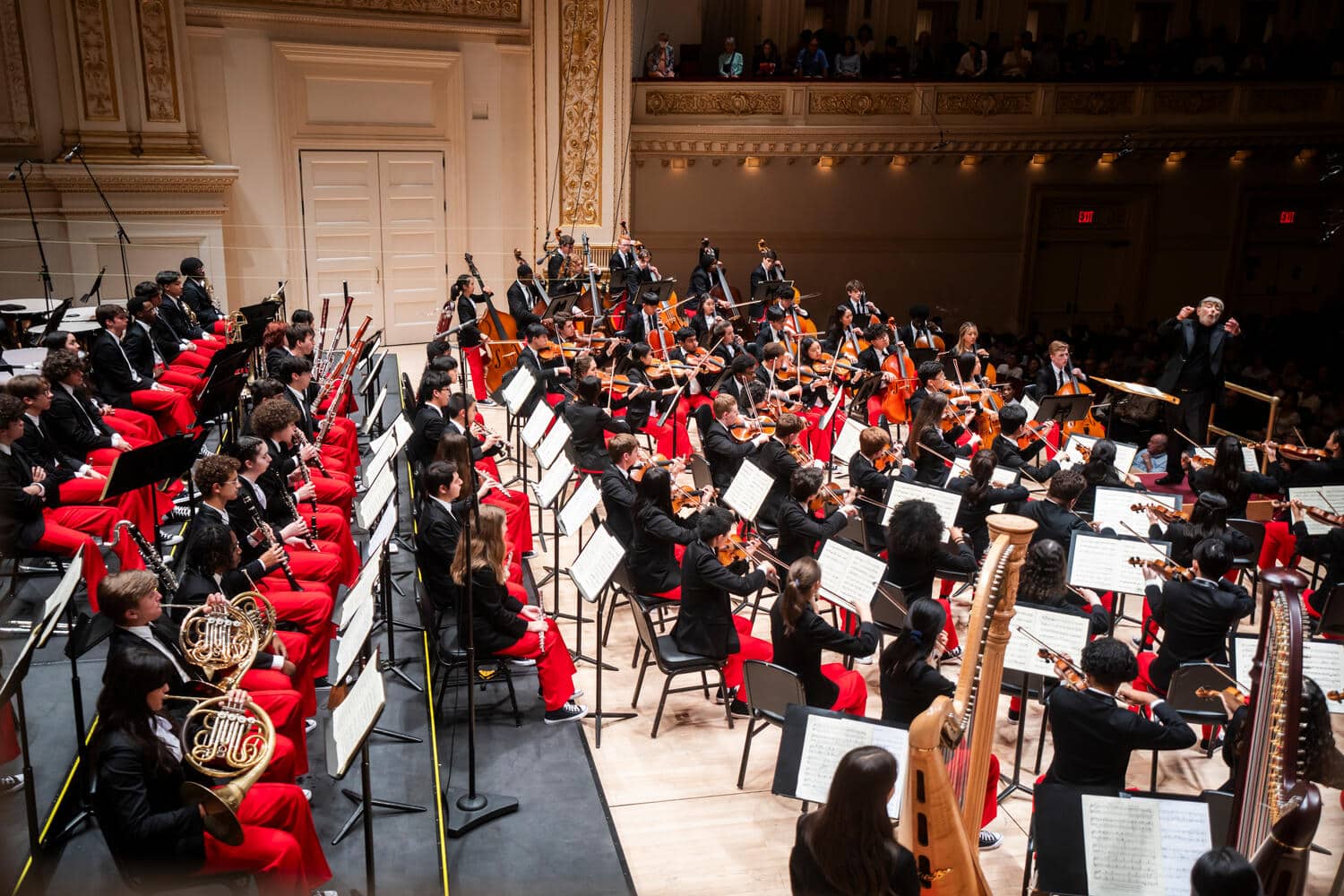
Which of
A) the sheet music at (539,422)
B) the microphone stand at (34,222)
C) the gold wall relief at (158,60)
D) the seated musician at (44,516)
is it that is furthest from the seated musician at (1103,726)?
the gold wall relief at (158,60)

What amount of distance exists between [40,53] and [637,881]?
1175cm

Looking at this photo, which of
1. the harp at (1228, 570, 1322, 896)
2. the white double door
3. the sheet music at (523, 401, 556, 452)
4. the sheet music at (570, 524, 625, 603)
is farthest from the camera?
the white double door

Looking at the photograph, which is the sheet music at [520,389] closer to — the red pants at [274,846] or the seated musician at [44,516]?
the seated musician at [44,516]

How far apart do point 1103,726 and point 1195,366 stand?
22.1ft

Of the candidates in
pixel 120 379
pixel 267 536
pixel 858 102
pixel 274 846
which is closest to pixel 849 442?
pixel 267 536

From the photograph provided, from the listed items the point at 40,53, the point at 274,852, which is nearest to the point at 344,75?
the point at 40,53

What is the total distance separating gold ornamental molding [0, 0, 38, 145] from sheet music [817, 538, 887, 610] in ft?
34.9

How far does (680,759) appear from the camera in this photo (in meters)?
5.61

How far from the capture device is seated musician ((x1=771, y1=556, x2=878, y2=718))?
4902 mm

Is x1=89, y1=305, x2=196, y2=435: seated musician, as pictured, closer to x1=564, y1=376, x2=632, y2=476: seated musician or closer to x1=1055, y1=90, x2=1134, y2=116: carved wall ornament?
x1=564, y1=376, x2=632, y2=476: seated musician

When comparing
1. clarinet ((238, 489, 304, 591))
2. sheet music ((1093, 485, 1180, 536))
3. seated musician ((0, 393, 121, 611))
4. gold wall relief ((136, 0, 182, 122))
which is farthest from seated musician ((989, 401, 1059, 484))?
gold wall relief ((136, 0, 182, 122))

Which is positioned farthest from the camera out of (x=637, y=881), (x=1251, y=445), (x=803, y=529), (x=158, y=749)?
(x=1251, y=445)

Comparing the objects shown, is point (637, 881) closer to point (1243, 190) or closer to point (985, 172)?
point (985, 172)

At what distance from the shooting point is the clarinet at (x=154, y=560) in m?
4.14
